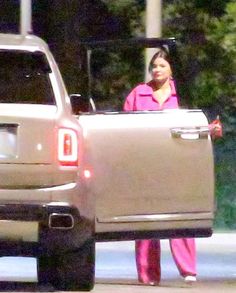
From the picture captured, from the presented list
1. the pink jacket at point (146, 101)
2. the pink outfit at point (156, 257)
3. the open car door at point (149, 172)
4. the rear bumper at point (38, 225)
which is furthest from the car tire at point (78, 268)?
the pink jacket at point (146, 101)

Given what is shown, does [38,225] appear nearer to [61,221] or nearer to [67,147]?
[61,221]

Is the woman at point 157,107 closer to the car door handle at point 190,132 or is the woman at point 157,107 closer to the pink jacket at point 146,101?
the pink jacket at point 146,101

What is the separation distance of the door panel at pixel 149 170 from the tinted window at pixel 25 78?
1.26 ft

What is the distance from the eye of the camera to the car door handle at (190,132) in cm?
1038

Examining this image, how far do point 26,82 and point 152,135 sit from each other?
3.16 ft

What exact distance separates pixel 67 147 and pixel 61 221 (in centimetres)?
46

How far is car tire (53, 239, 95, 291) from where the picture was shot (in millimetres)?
10359

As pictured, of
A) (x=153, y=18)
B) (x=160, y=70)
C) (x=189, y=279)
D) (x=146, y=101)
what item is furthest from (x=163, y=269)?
(x=153, y=18)

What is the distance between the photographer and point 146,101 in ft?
36.8

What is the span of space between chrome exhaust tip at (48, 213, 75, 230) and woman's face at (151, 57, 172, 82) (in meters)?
1.92

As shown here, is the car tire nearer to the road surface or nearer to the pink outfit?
the road surface

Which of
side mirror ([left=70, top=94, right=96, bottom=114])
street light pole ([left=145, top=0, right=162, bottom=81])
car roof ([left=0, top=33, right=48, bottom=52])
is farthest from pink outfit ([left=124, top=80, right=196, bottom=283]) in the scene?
street light pole ([left=145, top=0, right=162, bottom=81])

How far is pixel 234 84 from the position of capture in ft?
59.6

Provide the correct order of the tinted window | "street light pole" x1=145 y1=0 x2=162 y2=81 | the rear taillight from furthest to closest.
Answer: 1. "street light pole" x1=145 y1=0 x2=162 y2=81
2. the tinted window
3. the rear taillight
